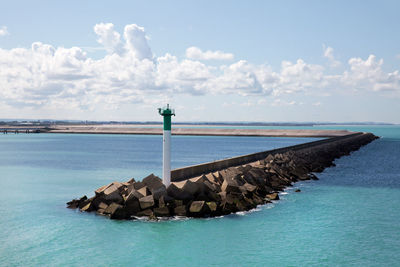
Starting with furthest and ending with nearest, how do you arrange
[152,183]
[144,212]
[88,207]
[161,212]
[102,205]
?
[88,207] → [152,183] → [102,205] → [144,212] → [161,212]

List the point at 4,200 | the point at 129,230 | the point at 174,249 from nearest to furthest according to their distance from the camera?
the point at 174,249 → the point at 129,230 → the point at 4,200

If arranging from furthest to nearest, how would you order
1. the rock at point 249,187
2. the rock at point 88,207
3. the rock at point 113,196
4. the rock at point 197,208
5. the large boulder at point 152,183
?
the rock at point 249,187 < the rock at point 88,207 < the large boulder at point 152,183 < the rock at point 113,196 < the rock at point 197,208

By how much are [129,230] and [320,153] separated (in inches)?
1197

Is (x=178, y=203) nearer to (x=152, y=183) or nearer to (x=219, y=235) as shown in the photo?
(x=152, y=183)

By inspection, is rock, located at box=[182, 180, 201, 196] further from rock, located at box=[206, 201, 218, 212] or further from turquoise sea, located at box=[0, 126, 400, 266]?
turquoise sea, located at box=[0, 126, 400, 266]

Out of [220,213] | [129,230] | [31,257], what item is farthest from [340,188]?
[31,257]

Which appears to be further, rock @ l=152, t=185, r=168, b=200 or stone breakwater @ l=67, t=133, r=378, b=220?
rock @ l=152, t=185, r=168, b=200

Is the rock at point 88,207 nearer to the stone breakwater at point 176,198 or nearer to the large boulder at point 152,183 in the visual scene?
the stone breakwater at point 176,198

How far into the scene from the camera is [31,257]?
11539 millimetres

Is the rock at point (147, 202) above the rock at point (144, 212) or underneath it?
above

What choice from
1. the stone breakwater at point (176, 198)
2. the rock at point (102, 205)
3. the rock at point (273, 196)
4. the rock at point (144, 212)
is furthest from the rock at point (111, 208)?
the rock at point (273, 196)

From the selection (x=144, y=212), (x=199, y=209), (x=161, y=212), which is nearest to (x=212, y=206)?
(x=199, y=209)

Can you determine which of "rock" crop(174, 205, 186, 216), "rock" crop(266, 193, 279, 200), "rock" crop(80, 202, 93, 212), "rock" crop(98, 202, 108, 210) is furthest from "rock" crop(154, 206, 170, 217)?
"rock" crop(266, 193, 279, 200)

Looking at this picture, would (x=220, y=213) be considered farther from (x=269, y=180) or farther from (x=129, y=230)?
(x=269, y=180)
